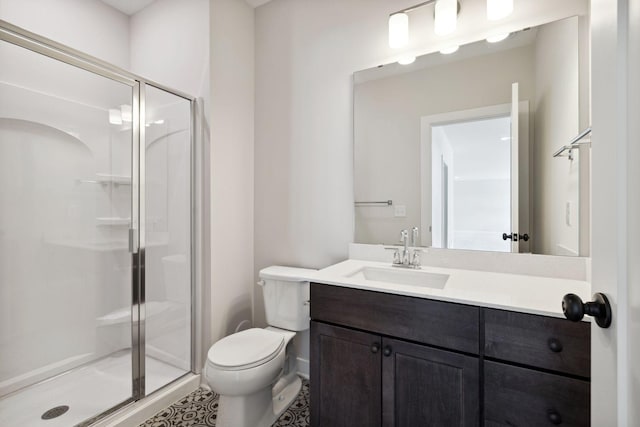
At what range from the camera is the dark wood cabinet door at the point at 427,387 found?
1.13 m

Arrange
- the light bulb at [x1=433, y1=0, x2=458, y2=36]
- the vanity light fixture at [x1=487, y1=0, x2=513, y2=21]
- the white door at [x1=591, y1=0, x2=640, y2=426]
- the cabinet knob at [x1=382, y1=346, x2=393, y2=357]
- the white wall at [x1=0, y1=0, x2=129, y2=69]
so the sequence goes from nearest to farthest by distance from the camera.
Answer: the white door at [x1=591, y1=0, x2=640, y2=426] < the cabinet knob at [x1=382, y1=346, x2=393, y2=357] < the vanity light fixture at [x1=487, y1=0, x2=513, y2=21] < the light bulb at [x1=433, y1=0, x2=458, y2=36] < the white wall at [x1=0, y1=0, x2=129, y2=69]

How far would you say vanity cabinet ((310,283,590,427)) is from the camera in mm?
995

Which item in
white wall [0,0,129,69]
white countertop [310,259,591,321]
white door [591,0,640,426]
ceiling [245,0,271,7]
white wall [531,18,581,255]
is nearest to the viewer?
white door [591,0,640,426]

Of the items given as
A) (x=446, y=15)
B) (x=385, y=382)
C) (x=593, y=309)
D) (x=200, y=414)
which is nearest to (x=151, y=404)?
(x=200, y=414)

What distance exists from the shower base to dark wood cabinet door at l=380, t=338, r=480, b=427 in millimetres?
1428

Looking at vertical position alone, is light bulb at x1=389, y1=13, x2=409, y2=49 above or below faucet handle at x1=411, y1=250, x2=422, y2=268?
above

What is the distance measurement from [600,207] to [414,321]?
2.52 feet

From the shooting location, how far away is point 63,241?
1955 mm

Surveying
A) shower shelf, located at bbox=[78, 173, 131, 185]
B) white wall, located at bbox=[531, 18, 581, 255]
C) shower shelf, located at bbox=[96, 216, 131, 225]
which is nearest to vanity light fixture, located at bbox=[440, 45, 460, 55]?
white wall, located at bbox=[531, 18, 581, 255]

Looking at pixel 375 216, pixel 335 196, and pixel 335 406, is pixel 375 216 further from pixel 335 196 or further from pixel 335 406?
pixel 335 406

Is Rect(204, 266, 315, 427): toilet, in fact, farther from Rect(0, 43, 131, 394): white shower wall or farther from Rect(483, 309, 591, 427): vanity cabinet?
Rect(483, 309, 591, 427): vanity cabinet

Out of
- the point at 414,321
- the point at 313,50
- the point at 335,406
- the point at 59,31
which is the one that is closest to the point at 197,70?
the point at 313,50

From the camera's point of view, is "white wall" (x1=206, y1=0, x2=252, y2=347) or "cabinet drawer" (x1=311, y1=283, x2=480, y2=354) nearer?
"cabinet drawer" (x1=311, y1=283, x2=480, y2=354)

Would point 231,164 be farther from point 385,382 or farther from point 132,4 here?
point 385,382
